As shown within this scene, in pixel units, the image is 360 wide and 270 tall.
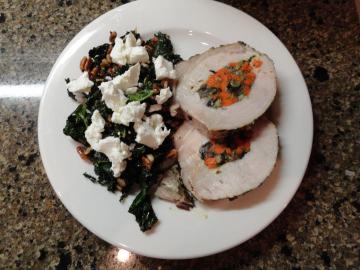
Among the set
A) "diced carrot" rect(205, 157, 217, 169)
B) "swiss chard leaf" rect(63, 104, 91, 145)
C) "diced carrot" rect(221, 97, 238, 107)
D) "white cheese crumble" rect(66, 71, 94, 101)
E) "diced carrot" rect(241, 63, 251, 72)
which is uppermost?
"diced carrot" rect(241, 63, 251, 72)

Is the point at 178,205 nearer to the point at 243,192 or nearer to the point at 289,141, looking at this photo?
the point at 243,192

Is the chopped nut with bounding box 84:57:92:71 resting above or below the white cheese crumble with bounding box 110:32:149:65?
below

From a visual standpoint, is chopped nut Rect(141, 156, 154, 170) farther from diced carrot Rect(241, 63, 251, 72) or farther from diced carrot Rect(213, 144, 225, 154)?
diced carrot Rect(241, 63, 251, 72)

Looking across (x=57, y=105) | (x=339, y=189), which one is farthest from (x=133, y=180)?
(x=339, y=189)

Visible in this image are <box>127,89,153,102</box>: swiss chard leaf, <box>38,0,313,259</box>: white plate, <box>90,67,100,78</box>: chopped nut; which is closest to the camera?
<box>38,0,313,259</box>: white plate

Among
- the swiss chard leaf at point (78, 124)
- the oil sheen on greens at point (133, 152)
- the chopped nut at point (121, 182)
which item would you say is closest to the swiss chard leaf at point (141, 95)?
the oil sheen on greens at point (133, 152)

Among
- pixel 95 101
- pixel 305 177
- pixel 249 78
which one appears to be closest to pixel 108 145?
pixel 95 101

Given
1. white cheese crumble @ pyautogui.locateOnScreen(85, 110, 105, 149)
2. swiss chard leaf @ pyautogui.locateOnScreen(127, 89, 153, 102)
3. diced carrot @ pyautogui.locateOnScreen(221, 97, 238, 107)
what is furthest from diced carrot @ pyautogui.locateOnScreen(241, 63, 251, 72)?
white cheese crumble @ pyautogui.locateOnScreen(85, 110, 105, 149)

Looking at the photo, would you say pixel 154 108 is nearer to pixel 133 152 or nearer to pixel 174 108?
pixel 174 108
